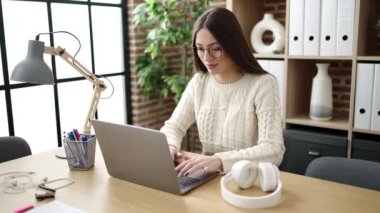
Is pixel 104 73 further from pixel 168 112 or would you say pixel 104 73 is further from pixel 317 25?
pixel 317 25

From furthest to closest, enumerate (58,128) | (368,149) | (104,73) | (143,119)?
(143,119) → (104,73) → (58,128) → (368,149)

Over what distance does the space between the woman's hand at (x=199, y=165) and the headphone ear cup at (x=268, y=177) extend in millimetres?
202

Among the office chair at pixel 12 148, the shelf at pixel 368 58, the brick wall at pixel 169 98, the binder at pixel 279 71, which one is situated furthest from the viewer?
the brick wall at pixel 169 98

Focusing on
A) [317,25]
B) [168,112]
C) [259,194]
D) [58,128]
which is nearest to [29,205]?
[259,194]

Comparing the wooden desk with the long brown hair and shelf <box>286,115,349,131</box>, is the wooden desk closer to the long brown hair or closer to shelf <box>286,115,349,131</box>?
the long brown hair

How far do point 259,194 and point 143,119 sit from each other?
2431 mm

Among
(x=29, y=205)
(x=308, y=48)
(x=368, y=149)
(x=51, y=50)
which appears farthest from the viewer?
(x=308, y=48)

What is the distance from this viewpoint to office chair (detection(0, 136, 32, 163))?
1.82m

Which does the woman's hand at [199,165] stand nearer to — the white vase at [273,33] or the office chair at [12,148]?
the office chair at [12,148]

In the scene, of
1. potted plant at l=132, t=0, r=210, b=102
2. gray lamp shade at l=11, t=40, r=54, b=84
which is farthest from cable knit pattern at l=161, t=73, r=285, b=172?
potted plant at l=132, t=0, r=210, b=102

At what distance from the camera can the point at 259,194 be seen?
126 cm

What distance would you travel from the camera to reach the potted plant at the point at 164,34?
3.06 m

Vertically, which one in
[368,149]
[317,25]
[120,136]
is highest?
[317,25]

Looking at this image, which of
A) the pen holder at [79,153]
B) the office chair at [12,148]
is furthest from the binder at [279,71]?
the office chair at [12,148]
